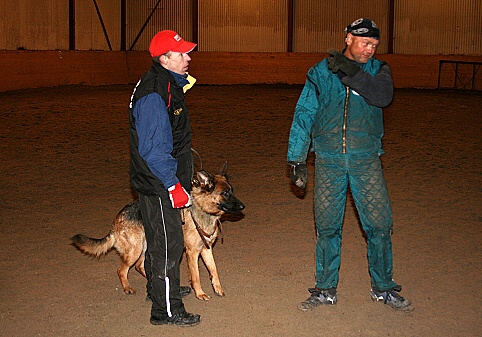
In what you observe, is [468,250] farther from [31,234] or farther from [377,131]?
[31,234]

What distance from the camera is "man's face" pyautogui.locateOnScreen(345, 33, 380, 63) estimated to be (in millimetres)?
4766

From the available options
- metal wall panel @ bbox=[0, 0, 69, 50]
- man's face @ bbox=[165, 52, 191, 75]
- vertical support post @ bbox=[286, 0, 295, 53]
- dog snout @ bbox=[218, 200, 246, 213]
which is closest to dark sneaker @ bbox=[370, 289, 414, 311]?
dog snout @ bbox=[218, 200, 246, 213]

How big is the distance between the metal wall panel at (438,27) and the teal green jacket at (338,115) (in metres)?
26.9

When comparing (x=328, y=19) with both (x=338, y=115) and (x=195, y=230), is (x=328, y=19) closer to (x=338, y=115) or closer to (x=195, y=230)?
(x=195, y=230)

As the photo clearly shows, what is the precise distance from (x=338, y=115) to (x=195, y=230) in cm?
152

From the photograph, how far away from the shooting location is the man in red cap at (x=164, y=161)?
14.5 ft

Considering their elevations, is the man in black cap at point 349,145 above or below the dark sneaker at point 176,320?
above

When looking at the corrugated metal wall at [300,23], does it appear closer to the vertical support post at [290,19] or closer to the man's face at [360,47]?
the vertical support post at [290,19]

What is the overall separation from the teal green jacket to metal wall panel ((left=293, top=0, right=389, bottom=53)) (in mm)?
26058

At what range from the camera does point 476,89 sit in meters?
26.5

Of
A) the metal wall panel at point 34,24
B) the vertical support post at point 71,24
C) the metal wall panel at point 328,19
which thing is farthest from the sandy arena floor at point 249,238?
the metal wall panel at point 328,19

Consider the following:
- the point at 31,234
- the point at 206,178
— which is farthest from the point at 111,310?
the point at 31,234

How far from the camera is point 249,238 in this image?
7.16 meters

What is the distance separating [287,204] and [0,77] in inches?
550
